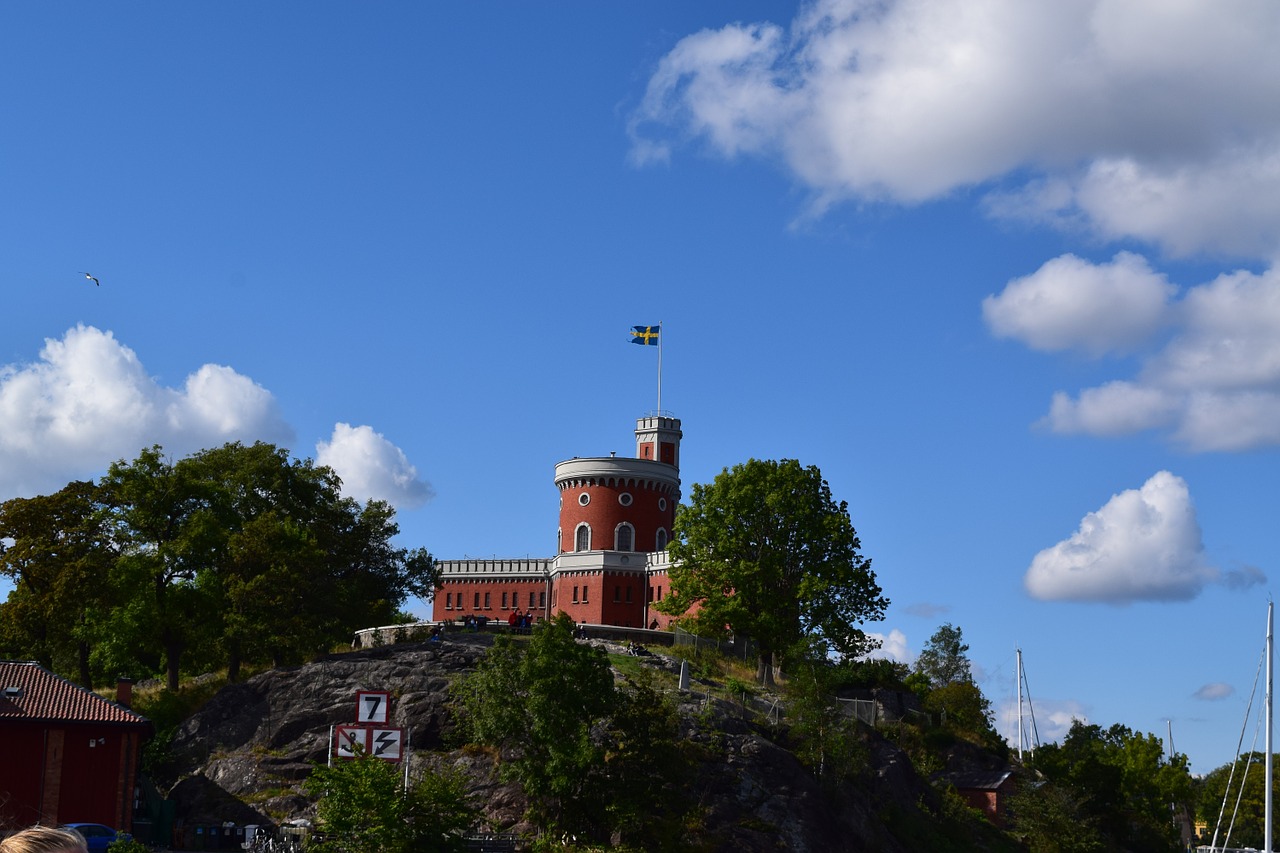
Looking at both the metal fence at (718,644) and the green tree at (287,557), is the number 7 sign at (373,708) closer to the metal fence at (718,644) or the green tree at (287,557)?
the green tree at (287,557)

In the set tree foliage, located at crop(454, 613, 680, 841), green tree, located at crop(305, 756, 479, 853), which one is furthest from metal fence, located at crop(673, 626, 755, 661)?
green tree, located at crop(305, 756, 479, 853)

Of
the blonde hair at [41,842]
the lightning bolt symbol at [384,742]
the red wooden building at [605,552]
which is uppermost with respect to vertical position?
the red wooden building at [605,552]

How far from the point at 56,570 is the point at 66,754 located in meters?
14.6

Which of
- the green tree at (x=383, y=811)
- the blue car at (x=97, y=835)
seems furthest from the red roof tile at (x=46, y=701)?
the green tree at (x=383, y=811)

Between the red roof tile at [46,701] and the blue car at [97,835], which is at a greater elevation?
the red roof tile at [46,701]

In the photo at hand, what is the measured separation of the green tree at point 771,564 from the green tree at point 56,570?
28554 millimetres

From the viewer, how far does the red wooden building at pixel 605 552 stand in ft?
295

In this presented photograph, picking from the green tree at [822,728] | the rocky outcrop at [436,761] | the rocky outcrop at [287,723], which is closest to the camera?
the rocky outcrop at [436,761]

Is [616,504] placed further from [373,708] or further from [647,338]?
[373,708]

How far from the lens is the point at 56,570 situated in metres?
58.3

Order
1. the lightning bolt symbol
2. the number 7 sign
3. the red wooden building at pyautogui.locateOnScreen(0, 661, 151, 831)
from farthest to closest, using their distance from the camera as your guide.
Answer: the red wooden building at pyautogui.locateOnScreen(0, 661, 151, 831) → the lightning bolt symbol → the number 7 sign

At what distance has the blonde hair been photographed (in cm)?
493

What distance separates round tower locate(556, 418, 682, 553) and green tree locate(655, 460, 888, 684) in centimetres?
1626

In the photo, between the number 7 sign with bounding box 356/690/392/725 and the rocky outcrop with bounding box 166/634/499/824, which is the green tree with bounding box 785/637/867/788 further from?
the number 7 sign with bounding box 356/690/392/725
